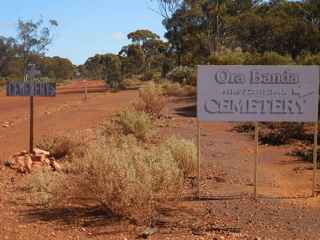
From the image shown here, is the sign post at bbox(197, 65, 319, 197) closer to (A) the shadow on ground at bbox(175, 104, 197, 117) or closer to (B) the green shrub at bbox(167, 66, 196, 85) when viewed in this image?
(A) the shadow on ground at bbox(175, 104, 197, 117)

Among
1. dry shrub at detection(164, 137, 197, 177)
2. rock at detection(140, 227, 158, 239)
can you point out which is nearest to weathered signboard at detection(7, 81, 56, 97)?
dry shrub at detection(164, 137, 197, 177)

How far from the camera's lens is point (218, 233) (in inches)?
275

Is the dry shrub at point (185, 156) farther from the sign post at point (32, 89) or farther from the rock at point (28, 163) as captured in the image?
the sign post at point (32, 89)

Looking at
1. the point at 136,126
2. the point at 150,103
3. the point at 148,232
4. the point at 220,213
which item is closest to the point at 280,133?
the point at 136,126

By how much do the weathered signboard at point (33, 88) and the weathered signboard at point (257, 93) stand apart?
417 cm

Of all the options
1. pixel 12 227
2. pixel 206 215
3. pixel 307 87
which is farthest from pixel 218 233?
pixel 307 87

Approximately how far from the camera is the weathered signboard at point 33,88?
476 inches

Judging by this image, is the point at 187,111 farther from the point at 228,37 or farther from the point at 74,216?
the point at 228,37

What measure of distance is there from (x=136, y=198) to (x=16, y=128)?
12883mm

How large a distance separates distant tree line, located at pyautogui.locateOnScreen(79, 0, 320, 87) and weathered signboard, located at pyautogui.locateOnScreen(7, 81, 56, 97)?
40.8 feet

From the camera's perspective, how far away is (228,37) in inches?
2233

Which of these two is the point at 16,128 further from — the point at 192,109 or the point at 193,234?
the point at 193,234

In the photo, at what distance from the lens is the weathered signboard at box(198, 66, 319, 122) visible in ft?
29.0

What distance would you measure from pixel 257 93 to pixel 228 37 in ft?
159
